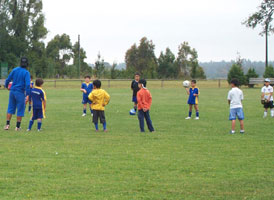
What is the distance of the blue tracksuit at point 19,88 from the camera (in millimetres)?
12711

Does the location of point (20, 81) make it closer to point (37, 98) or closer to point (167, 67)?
point (37, 98)

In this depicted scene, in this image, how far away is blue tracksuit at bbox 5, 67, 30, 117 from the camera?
12.7 metres

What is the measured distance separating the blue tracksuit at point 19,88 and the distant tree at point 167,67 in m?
66.6

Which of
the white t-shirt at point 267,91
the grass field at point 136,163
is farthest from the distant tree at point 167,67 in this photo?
the grass field at point 136,163

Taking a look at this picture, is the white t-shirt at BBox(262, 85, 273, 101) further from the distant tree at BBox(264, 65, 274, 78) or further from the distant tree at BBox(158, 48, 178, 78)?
the distant tree at BBox(158, 48, 178, 78)

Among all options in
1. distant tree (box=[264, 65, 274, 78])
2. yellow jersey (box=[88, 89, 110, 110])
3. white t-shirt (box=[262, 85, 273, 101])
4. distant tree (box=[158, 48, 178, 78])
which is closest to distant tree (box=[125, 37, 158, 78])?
distant tree (box=[158, 48, 178, 78])

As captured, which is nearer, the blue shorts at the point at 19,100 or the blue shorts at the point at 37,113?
the blue shorts at the point at 19,100

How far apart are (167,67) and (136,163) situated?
238 ft

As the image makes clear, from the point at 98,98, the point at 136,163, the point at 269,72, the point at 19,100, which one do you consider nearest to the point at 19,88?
the point at 19,100

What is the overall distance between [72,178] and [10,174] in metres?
1.09

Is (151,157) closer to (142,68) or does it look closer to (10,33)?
(10,33)

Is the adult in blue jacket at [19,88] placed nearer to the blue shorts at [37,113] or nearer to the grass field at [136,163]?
the blue shorts at [37,113]

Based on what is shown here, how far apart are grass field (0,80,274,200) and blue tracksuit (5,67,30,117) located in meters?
0.79

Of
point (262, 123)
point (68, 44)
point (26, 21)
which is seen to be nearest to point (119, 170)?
point (262, 123)
